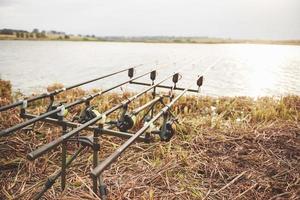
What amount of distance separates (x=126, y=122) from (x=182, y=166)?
108cm

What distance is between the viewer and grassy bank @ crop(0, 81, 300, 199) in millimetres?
3180

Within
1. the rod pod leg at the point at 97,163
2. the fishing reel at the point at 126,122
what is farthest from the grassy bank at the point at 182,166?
the fishing reel at the point at 126,122

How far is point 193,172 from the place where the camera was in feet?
12.0

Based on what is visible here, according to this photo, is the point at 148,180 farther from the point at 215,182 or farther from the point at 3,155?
the point at 3,155

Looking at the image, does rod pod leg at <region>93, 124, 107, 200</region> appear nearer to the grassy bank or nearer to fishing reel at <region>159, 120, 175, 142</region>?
the grassy bank

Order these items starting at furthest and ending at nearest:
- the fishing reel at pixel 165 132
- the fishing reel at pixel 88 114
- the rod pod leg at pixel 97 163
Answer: the fishing reel at pixel 88 114 → the fishing reel at pixel 165 132 → the rod pod leg at pixel 97 163

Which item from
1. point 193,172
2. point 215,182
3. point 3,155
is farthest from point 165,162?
point 3,155

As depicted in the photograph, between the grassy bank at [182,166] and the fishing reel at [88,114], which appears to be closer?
the grassy bank at [182,166]

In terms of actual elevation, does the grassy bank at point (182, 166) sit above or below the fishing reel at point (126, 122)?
below

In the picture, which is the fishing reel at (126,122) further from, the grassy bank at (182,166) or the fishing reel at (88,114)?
the grassy bank at (182,166)

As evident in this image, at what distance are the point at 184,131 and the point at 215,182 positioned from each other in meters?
1.78

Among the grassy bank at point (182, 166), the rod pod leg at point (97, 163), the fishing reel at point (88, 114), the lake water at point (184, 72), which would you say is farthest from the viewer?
the lake water at point (184, 72)

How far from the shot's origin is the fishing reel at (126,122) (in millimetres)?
3225

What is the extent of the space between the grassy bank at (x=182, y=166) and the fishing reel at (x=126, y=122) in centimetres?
60
